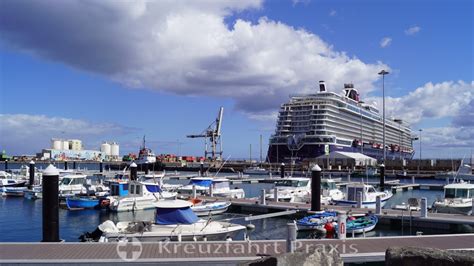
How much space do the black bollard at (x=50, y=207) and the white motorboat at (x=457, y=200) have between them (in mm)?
22934

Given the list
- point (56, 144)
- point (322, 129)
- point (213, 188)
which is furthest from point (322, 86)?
point (56, 144)

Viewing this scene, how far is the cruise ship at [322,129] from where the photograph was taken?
94438 millimetres

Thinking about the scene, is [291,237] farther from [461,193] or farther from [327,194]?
[327,194]

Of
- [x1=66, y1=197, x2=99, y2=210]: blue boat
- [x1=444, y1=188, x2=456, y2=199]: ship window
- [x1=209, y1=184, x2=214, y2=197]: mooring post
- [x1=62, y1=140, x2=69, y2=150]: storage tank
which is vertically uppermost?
[x1=62, y1=140, x2=69, y2=150]: storage tank

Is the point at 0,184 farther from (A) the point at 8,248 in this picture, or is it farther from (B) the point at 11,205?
(A) the point at 8,248

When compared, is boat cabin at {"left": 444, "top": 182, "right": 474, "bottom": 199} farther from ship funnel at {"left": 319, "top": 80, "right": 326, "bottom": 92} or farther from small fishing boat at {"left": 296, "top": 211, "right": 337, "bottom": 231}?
ship funnel at {"left": 319, "top": 80, "right": 326, "bottom": 92}

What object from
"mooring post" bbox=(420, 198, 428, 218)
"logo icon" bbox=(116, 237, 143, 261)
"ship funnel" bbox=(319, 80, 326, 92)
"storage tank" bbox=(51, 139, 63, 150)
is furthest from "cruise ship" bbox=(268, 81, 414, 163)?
"storage tank" bbox=(51, 139, 63, 150)

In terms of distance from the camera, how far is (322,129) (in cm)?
9425

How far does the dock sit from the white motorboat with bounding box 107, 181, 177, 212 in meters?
15.8

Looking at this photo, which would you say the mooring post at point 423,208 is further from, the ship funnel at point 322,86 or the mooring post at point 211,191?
the ship funnel at point 322,86

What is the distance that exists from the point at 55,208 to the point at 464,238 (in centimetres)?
1456

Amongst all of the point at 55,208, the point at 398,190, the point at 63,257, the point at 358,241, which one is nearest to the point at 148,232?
the point at 55,208

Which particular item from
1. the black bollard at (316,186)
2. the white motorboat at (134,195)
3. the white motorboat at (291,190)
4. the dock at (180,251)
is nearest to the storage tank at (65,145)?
the white motorboat at (134,195)

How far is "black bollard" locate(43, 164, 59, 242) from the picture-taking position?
1564 centimetres
